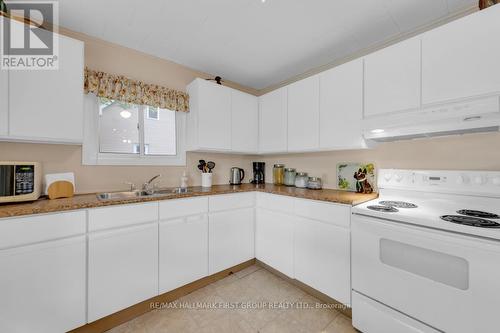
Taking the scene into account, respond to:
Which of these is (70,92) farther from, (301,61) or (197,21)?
(301,61)

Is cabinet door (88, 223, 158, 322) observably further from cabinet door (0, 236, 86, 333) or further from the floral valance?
the floral valance

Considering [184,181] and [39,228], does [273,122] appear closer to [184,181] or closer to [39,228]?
[184,181]

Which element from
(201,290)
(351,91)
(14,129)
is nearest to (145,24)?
(14,129)

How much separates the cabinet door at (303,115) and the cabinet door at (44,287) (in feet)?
6.85

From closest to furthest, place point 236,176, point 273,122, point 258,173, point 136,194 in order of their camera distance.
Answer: point 136,194 < point 273,122 < point 236,176 < point 258,173

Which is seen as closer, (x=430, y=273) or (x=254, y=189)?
(x=430, y=273)

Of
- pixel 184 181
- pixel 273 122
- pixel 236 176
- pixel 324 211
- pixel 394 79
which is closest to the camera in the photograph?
pixel 394 79

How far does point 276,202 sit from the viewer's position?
211 cm

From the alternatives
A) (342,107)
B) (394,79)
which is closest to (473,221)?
(394,79)

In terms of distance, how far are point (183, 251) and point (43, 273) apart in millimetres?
899

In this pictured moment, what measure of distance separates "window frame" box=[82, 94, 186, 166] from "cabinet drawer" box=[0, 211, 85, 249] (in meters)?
0.71

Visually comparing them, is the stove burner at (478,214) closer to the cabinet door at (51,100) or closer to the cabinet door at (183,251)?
the cabinet door at (183,251)

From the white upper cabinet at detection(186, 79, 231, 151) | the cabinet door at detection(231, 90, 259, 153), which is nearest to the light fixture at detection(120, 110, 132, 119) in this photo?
the white upper cabinet at detection(186, 79, 231, 151)

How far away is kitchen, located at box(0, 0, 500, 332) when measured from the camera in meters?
1.21
